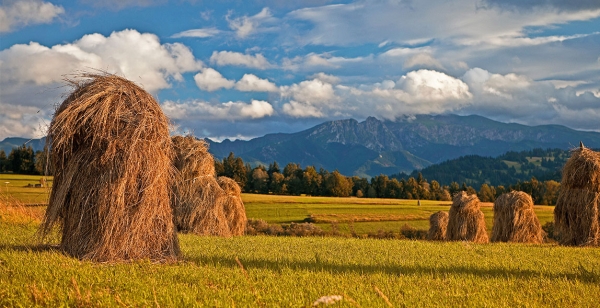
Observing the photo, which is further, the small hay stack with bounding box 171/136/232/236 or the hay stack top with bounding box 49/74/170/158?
the small hay stack with bounding box 171/136/232/236

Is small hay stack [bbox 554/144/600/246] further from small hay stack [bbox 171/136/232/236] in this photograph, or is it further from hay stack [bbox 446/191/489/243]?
small hay stack [bbox 171/136/232/236]

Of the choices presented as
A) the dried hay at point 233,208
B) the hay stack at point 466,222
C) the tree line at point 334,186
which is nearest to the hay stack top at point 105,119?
the dried hay at point 233,208

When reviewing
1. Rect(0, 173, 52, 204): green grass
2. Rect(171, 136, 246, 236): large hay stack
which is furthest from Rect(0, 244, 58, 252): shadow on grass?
Rect(0, 173, 52, 204): green grass

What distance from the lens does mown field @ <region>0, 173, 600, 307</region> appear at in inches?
283

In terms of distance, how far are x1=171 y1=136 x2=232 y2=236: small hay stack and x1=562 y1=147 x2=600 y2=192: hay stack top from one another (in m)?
16.0

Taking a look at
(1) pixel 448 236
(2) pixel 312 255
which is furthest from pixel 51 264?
(1) pixel 448 236

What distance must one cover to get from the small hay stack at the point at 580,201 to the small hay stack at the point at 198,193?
15.6m

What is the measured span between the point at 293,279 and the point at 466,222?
25.9 meters

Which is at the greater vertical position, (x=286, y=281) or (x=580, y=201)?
(x=580, y=201)

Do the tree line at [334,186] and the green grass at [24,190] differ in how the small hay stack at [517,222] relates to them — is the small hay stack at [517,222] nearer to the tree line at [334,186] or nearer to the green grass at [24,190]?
the green grass at [24,190]

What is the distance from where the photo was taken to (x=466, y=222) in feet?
107

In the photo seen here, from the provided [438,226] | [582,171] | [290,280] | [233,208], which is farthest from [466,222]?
[290,280]

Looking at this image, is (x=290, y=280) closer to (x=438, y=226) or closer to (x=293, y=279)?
(x=293, y=279)

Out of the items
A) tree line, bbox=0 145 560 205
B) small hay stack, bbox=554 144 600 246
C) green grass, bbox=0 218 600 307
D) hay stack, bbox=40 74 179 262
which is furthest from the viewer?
tree line, bbox=0 145 560 205
